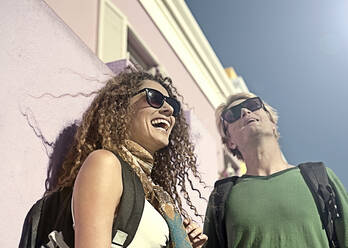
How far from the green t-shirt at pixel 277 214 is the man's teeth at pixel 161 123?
0.78 metres

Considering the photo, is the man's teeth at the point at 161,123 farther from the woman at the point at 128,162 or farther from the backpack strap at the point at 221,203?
the backpack strap at the point at 221,203

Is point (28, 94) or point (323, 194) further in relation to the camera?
point (323, 194)

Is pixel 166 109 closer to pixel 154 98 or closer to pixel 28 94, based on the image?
pixel 154 98

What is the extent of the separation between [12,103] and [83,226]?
0.74m

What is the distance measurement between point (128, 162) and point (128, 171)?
0.22m

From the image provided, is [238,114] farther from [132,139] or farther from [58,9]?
[58,9]

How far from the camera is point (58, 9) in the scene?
3.88 m

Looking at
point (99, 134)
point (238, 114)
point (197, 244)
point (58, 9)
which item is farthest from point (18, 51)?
point (58, 9)

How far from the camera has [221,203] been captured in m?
2.73

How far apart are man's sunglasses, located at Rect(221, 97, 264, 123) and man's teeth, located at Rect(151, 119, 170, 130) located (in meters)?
1.13

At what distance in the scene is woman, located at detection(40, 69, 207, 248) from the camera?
144cm

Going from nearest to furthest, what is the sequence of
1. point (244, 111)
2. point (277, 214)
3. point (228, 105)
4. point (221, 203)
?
point (277, 214) < point (221, 203) < point (244, 111) < point (228, 105)

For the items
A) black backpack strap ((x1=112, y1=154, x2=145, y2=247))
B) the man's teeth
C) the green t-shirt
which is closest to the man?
the green t-shirt

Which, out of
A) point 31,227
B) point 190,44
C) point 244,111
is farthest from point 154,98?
point 190,44
